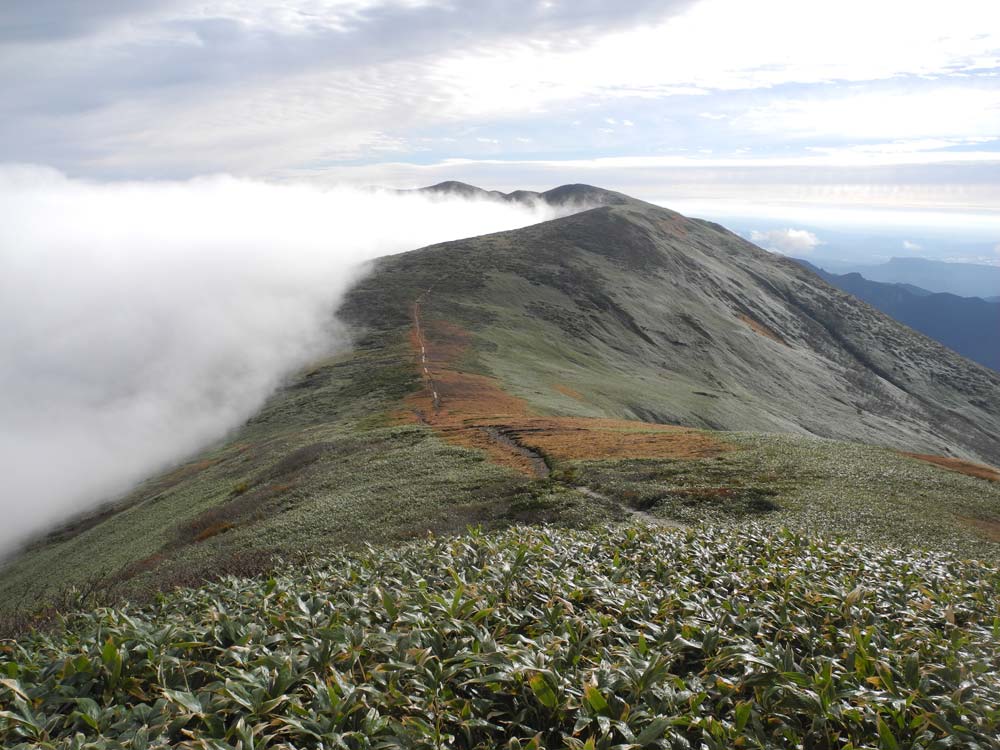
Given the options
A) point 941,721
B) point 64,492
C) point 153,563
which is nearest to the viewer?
point 941,721

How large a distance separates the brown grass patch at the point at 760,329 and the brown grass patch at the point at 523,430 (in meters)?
112

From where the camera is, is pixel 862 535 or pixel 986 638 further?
pixel 862 535

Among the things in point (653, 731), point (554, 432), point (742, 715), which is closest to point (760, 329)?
point (554, 432)

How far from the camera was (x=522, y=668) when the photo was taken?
883 centimetres

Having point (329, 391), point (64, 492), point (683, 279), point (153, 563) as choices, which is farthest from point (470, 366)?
point (683, 279)

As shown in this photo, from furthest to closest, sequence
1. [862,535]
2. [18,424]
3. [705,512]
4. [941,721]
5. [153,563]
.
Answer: [18,424] < [153,563] < [705,512] < [862,535] < [941,721]

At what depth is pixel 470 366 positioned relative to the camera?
8756 centimetres

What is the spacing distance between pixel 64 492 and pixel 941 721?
12615 cm

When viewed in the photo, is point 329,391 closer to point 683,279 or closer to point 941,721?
point 941,721

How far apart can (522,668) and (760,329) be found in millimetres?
176369

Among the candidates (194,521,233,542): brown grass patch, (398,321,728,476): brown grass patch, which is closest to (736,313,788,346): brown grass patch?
(398,321,728,476): brown grass patch

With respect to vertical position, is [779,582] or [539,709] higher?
[539,709]

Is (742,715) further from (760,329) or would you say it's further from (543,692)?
(760,329)

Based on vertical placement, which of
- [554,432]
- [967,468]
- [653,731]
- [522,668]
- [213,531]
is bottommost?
[213,531]
